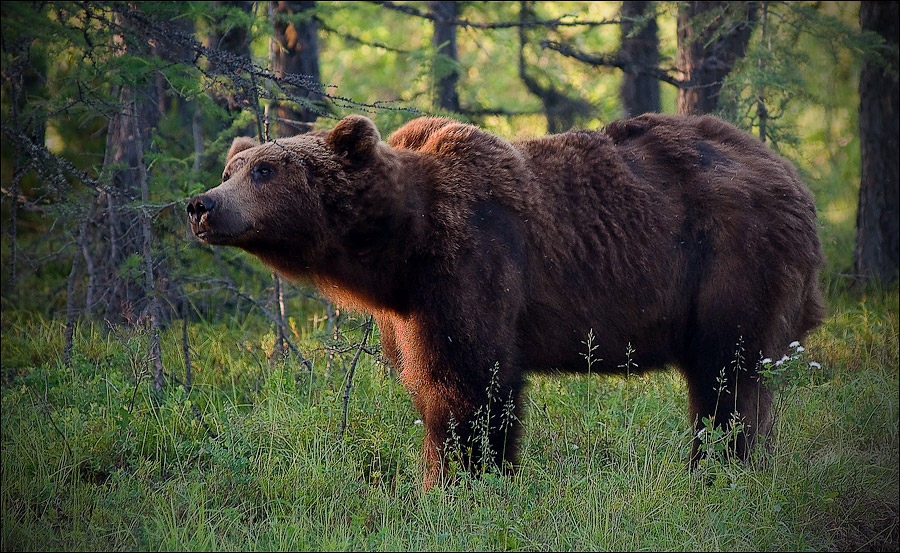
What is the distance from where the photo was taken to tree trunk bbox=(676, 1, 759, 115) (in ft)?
29.6

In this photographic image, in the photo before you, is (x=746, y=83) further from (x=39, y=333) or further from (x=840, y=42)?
(x=39, y=333)

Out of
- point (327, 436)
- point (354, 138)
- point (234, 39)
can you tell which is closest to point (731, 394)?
point (327, 436)

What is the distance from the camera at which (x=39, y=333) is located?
25.9 ft

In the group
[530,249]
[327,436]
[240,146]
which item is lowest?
[327,436]

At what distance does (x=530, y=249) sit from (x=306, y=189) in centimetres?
136

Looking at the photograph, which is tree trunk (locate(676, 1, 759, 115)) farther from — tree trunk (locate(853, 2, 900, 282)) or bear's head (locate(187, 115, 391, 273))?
bear's head (locate(187, 115, 391, 273))

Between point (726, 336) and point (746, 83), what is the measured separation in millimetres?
3480

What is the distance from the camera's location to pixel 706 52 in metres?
9.29

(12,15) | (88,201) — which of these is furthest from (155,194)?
(12,15)

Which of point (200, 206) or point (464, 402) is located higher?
point (200, 206)

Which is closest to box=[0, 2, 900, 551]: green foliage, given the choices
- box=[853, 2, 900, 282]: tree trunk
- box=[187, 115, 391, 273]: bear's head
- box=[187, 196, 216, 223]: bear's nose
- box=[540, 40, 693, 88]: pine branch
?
box=[187, 115, 391, 273]: bear's head

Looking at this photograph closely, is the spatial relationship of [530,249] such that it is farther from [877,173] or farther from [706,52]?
[877,173]

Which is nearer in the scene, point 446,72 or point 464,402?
point 464,402

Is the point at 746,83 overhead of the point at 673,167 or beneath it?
overhead
